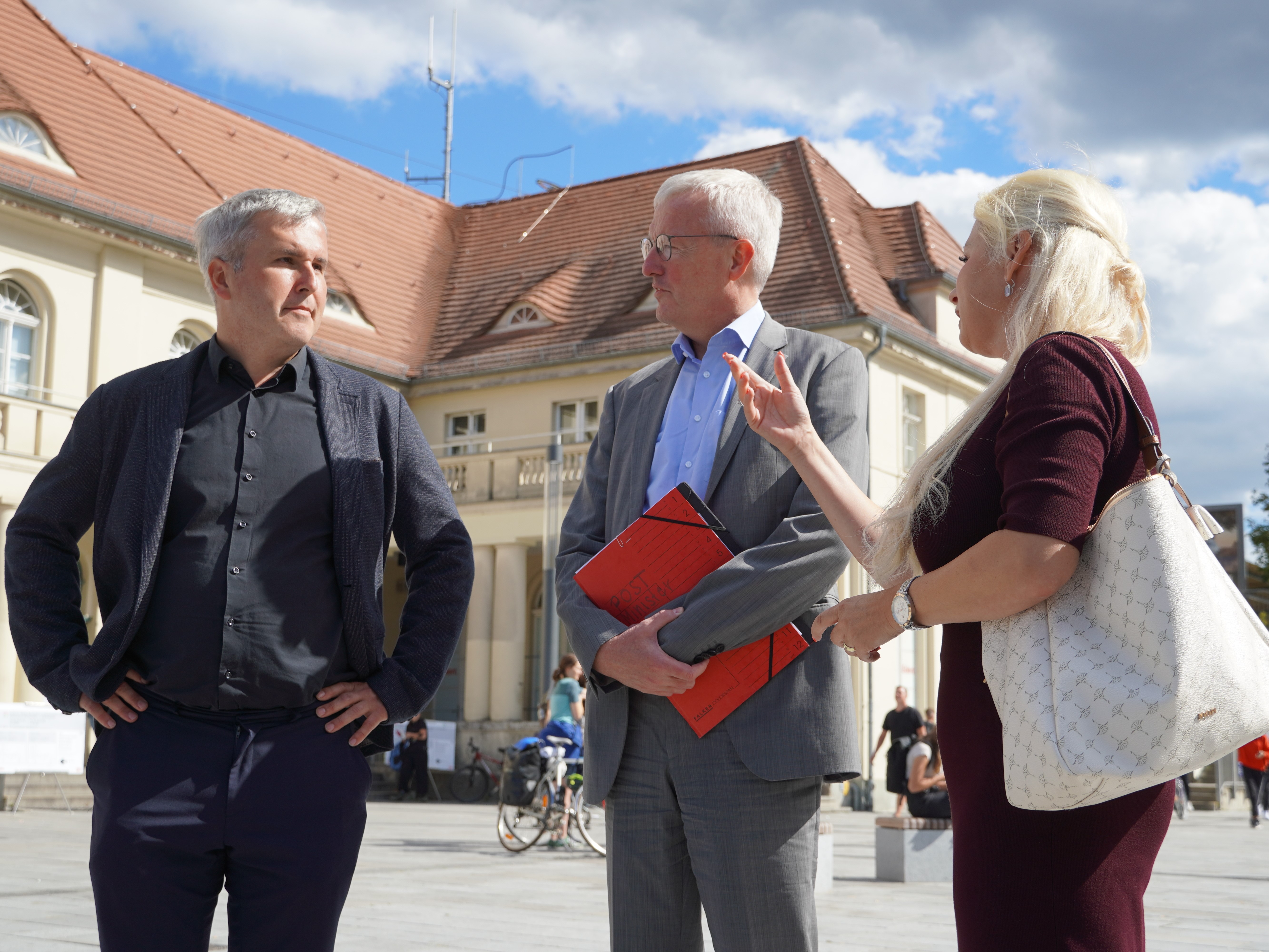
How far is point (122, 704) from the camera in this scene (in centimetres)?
281

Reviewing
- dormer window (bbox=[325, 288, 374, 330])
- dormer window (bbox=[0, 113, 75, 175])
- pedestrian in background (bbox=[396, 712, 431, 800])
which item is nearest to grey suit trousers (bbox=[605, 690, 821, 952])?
dormer window (bbox=[0, 113, 75, 175])

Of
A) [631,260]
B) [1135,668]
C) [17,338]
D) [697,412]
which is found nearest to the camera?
[1135,668]

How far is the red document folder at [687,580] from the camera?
303cm

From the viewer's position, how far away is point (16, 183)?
77.0 ft

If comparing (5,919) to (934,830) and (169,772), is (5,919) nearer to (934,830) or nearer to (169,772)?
(169,772)

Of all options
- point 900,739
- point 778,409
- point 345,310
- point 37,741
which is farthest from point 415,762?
point 778,409

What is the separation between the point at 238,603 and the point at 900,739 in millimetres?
14188

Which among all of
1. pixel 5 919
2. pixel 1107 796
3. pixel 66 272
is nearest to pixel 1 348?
pixel 66 272

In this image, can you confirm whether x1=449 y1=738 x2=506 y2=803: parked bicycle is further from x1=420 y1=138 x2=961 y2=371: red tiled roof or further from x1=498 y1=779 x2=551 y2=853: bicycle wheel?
x1=498 y1=779 x2=551 y2=853: bicycle wheel

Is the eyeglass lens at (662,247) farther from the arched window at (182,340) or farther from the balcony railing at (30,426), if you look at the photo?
the arched window at (182,340)

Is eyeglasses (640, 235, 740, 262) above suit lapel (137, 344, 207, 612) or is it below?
above

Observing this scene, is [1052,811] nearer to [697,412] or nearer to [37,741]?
[697,412]

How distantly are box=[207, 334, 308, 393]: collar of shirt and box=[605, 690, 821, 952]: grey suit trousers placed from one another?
107 cm

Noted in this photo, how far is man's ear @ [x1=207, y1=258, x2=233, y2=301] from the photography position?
3.12m
